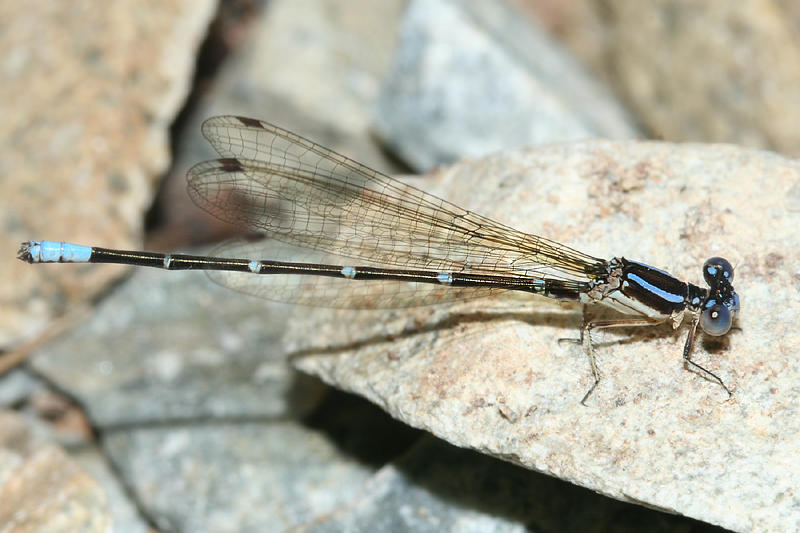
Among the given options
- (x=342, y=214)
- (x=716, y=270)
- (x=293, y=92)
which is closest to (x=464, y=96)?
(x=293, y=92)

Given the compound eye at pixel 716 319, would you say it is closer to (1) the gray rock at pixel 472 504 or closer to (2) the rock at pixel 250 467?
(1) the gray rock at pixel 472 504

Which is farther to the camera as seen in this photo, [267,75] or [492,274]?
[267,75]

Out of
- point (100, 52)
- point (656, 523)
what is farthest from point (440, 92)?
point (656, 523)

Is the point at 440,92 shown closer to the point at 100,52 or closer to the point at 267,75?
the point at 267,75

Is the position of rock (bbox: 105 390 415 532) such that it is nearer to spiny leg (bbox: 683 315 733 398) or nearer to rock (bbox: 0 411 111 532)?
rock (bbox: 0 411 111 532)

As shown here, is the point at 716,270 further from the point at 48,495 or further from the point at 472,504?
the point at 48,495
